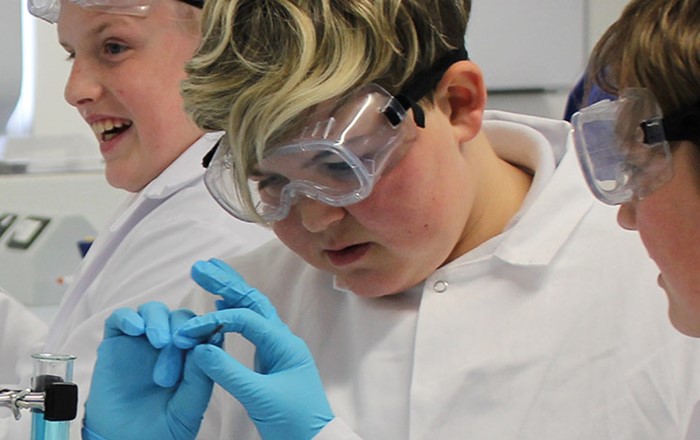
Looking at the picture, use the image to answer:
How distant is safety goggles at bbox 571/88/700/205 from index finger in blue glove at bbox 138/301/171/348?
1.84ft

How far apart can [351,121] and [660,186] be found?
0.38 meters

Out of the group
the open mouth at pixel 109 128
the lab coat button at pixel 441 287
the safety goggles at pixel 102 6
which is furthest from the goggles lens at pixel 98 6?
the lab coat button at pixel 441 287

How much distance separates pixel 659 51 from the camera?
104 cm

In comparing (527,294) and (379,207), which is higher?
(379,207)

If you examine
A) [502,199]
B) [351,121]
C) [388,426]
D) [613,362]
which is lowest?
[388,426]

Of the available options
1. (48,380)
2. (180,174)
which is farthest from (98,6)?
(48,380)

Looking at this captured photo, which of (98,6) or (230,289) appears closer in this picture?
(230,289)

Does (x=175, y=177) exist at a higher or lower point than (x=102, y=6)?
lower

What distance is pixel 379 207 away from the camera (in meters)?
1.35

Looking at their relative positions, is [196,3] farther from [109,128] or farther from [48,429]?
[48,429]

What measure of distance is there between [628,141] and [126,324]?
0.67 m

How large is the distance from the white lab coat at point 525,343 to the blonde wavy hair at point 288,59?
0.92 feet

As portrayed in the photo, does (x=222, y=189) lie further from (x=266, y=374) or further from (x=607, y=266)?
(x=607, y=266)

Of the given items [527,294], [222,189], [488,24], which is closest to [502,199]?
[527,294]
